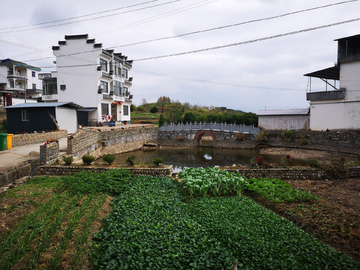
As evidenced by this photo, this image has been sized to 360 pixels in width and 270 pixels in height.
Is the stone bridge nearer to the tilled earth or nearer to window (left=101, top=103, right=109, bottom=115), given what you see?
window (left=101, top=103, right=109, bottom=115)

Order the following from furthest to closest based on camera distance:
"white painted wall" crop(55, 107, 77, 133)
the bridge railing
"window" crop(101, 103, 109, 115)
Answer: "window" crop(101, 103, 109, 115)
the bridge railing
"white painted wall" crop(55, 107, 77, 133)

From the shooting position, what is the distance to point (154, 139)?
114 feet

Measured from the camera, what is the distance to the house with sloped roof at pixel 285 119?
1227 inches

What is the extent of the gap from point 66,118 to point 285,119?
27940 mm

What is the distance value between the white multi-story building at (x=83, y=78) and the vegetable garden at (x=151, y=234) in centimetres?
2527

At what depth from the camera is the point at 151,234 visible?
558 centimetres

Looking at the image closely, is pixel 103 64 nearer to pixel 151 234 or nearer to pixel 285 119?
pixel 285 119

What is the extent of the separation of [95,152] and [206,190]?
630 inches

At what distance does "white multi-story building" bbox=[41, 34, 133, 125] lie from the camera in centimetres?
3222

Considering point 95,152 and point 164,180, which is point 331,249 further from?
point 95,152

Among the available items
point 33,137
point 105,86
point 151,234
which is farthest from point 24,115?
point 151,234

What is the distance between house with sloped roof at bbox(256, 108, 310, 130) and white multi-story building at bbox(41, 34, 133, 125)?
23060mm

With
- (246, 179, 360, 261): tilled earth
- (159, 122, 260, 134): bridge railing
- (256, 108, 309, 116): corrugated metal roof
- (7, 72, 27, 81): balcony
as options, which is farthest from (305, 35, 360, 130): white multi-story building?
(7, 72, 27, 81): balcony

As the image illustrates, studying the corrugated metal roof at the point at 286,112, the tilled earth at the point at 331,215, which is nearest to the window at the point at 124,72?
the corrugated metal roof at the point at 286,112
